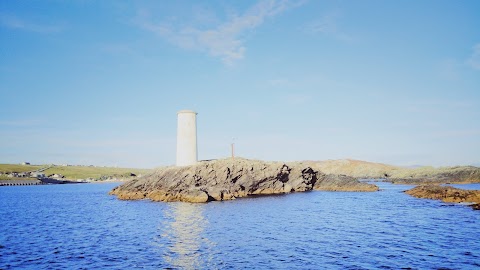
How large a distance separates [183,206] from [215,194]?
8.75m

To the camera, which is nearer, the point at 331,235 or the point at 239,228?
the point at 331,235

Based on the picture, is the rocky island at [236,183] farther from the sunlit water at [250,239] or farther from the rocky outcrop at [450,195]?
the sunlit water at [250,239]

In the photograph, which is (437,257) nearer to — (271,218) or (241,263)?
(241,263)

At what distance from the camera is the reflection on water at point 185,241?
23312 millimetres

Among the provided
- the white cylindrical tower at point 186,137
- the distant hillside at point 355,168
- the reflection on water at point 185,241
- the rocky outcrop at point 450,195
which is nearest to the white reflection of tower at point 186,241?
the reflection on water at point 185,241

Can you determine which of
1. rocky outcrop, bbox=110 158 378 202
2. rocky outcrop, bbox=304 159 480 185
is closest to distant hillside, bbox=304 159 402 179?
rocky outcrop, bbox=304 159 480 185

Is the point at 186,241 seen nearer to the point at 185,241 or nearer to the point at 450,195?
the point at 185,241

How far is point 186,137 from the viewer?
69375mm

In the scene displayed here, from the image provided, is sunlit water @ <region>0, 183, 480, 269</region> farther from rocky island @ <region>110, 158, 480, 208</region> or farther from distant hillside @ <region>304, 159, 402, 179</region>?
distant hillside @ <region>304, 159, 402, 179</region>

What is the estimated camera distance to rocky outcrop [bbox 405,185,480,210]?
169 feet

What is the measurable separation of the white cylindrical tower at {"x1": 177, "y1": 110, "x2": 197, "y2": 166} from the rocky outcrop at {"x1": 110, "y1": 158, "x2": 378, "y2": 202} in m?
2.30

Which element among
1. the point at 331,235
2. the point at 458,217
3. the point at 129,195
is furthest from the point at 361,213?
the point at 129,195

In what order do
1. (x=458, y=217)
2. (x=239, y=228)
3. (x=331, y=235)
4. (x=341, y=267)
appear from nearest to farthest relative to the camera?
(x=341, y=267) → (x=331, y=235) → (x=239, y=228) → (x=458, y=217)

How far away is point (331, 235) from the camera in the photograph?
102 feet
